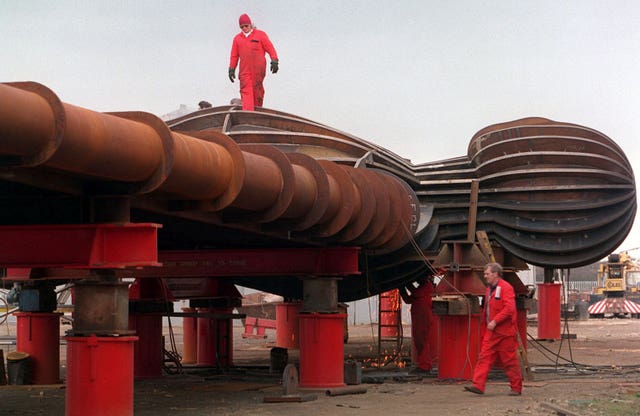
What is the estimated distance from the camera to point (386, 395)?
17250 mm

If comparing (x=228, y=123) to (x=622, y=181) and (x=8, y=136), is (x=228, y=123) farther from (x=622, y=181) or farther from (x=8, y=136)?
→ (x=8, y=136)

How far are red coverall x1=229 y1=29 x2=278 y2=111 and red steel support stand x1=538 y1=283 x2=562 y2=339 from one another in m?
12.2

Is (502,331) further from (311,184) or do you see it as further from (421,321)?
(421,321)

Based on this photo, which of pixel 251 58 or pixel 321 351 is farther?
pixel 251 58

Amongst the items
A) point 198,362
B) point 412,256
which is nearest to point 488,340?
point 412,256

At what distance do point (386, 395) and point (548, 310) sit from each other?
1770 cm

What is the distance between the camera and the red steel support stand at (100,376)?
12.0m

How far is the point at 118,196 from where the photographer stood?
12094 millimetres

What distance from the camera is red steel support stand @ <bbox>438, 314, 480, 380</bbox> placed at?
1970 centimetres

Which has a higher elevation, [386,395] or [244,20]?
[244,20]

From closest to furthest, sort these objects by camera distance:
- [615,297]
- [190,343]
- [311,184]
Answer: [311,184]
[190,343]
[615,297]

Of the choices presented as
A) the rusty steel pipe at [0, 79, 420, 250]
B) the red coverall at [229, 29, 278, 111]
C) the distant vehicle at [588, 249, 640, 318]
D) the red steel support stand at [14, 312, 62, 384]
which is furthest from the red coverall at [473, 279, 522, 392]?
the distant vehicle at [588, 249, 640, 318]

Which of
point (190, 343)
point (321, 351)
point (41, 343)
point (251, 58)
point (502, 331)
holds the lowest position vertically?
point (190, 343)

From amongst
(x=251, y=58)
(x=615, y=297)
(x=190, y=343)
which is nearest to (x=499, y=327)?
(x=251, y=58)
